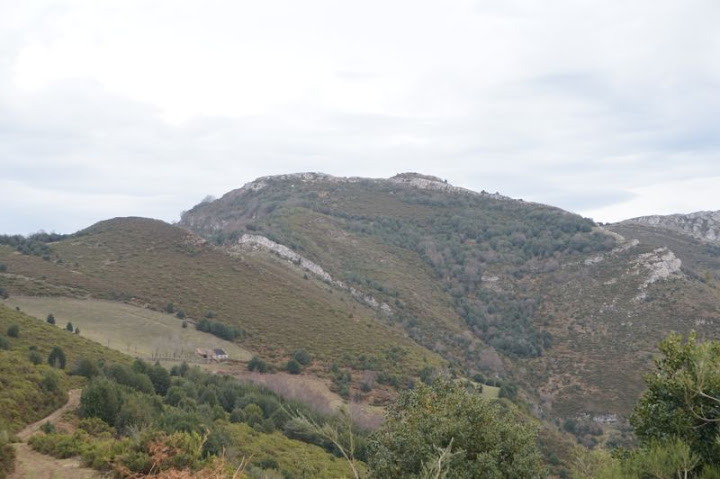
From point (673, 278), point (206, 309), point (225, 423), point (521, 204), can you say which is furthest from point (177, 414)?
point (521, 204)

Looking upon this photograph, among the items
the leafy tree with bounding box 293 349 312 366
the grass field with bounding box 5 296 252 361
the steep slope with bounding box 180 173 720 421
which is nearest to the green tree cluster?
the leafy tree with bounding box 293 349 312 366

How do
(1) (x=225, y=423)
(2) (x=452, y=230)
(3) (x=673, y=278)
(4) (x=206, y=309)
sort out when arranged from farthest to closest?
(2) (x=452, y=230) → (3) (x=673, y=278) → (4) (x=206, y=309) → (1) (x=225, y=423)

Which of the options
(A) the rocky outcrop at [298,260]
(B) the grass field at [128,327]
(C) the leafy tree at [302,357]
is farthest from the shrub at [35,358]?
(A) the rocky outcrop at [298,260]

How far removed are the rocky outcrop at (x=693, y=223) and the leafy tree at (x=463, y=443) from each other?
13036cm

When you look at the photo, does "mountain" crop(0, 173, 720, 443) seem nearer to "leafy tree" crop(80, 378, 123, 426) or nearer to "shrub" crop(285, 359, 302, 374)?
"shrub" crop(285, 359, 302, 374)

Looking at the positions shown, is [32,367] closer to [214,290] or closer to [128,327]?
[128,327]

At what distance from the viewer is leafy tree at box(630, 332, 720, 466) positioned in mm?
8852

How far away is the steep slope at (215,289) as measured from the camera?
45.0m

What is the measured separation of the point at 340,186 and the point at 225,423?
398 ft

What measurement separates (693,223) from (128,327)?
465ft

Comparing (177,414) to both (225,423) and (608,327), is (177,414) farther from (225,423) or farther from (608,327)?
(608,327)

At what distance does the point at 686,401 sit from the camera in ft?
29.2

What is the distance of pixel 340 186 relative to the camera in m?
143

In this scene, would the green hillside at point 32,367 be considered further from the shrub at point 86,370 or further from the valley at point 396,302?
the valley at point 396,302
